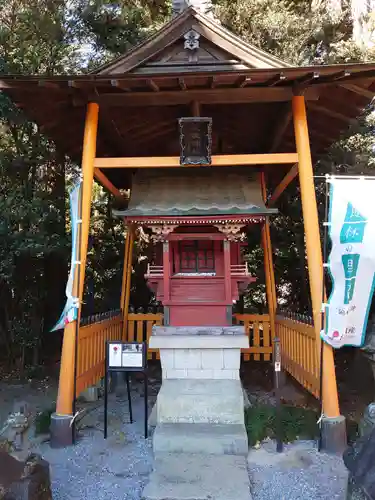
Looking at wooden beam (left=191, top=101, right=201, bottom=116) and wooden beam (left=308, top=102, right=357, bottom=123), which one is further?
wooden beam (left=308, top=102, right=357, bottom=123)

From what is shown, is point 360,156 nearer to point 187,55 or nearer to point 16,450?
point 187,55

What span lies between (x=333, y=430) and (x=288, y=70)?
4777 mm

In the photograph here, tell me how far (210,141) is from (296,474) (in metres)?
4.72

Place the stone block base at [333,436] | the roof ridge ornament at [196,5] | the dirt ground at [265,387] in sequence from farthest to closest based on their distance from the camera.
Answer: the dirt ground at [265,387] < the roof ridge ornament at [196,5] < the stone block base at [333,436]

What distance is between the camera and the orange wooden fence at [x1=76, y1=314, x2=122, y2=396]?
625cm

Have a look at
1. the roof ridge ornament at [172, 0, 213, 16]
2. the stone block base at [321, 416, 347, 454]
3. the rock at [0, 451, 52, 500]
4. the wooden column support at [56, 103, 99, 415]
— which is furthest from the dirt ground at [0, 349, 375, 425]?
the roof ridge ornament at [172, 0, 213, 16]

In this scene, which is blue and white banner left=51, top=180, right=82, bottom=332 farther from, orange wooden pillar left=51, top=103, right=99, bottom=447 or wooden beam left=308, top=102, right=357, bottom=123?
wooden beam left=308, top=102, right=357, bottom=123

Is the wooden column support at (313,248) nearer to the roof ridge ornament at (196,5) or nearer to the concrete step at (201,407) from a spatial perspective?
the concrete step at (201,407)

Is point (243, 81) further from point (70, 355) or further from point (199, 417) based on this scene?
point (199, 417)

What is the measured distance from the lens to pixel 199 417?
593 centimetres

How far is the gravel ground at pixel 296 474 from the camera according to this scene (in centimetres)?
437

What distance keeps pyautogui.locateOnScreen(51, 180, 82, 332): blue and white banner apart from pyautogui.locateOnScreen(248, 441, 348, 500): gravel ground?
3001 millimetres

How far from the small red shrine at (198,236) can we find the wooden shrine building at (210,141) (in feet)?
0.06

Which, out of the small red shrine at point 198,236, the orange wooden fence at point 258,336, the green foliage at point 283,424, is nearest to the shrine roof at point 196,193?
the small red shrine at point 198,236
